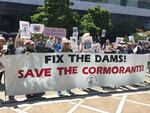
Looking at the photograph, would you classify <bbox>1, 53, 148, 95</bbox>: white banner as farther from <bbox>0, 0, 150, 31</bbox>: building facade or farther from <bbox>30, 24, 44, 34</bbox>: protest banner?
<bbox>0, 0, 150, 31</bbox>: building facade

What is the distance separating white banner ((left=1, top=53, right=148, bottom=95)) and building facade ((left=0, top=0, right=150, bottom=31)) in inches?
2092

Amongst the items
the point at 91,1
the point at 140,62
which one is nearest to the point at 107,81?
the point at 140,62

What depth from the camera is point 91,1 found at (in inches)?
2968

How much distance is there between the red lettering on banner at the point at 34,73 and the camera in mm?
11773

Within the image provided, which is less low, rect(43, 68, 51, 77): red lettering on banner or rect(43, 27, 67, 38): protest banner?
rect(43, 27, 67, 38): protest banner

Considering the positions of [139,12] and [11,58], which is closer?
[11,58]

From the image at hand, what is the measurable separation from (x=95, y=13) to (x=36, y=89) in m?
45.4

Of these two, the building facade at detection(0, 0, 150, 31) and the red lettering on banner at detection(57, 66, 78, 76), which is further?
the building facade at detection(0, 0, 150, 31)

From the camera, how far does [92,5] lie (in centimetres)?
7494

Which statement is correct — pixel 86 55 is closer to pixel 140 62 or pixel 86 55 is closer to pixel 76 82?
pixel 76 82

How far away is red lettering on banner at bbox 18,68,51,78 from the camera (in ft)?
38.6

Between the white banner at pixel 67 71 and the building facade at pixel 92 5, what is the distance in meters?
53.1

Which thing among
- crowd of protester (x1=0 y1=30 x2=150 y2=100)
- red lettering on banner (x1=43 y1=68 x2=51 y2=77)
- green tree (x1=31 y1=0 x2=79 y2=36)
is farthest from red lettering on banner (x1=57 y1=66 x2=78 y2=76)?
green tree (x1=31 y1=0 x2=79 y2=36)

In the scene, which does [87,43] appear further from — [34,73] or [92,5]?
[92,5]
